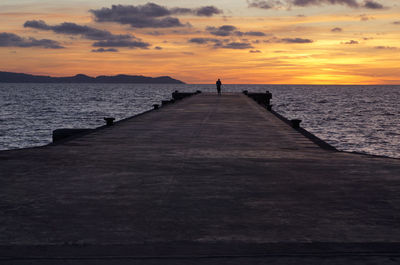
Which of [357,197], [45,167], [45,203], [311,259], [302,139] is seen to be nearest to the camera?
[311,259]

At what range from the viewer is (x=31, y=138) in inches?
1667

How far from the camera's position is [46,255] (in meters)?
4.84

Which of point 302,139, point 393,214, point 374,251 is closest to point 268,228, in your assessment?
point 374,251

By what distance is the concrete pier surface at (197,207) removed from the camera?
498 centimetres

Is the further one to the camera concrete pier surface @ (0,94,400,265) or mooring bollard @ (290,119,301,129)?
mooring bollard @ (290,119,301,129)

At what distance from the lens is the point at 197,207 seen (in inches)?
267

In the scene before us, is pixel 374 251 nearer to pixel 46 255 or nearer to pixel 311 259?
pixel 311 259

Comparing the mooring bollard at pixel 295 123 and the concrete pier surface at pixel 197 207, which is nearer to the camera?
the concrete pier surface at pixel 197 207

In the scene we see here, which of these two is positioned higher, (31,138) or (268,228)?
(268,228)

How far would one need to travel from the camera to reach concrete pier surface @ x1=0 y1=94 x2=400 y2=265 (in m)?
4.98

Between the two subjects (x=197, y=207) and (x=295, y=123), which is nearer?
(x=197, y=207)

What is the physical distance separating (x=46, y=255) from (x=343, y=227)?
3319 mm

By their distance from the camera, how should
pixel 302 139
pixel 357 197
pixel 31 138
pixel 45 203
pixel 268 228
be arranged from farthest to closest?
pixel 31 138, pixel 302 139, pixel 357 197, pixel 45 203, pixel 268 228

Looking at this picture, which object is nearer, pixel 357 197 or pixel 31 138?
pixel 357 197
